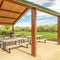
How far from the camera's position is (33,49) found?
250 inches

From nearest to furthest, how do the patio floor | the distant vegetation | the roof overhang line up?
the patio floor, the roof overhang, the distant vegetation

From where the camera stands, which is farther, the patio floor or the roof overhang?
the roof overhang

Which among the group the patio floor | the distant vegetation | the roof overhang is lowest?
the patio floor

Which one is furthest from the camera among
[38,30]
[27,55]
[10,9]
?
[38,30]

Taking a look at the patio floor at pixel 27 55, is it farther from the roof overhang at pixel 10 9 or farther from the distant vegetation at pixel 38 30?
the distant vegetation at pixel 38 30

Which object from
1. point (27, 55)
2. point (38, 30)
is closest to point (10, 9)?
point (27, 55)

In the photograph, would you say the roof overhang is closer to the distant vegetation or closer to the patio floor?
the patio floor

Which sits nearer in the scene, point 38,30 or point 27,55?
point 27,55

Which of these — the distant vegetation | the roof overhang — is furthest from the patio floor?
the distant vegetation

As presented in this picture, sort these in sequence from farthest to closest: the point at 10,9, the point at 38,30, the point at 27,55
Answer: the point at 38,30 → the point at 10,9 → the point at 27,55

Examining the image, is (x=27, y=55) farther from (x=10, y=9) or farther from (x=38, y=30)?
(x=38, y=30)

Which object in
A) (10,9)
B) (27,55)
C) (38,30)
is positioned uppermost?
(10,9)

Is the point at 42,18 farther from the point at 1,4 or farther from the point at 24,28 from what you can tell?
the point at 1,4

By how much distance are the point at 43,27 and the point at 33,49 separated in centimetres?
1268
